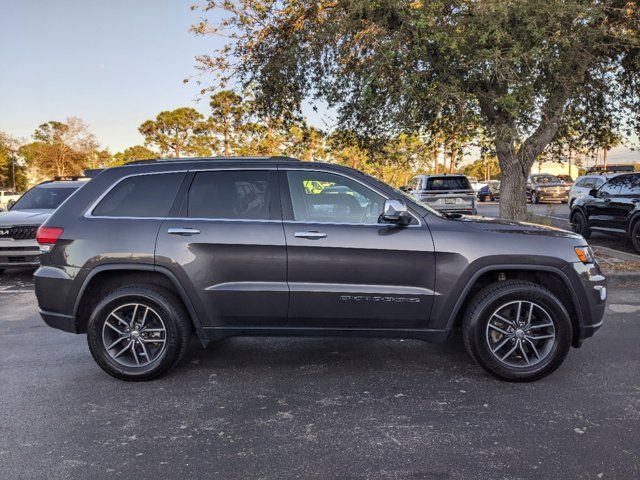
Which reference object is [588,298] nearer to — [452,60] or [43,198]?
[452,60]

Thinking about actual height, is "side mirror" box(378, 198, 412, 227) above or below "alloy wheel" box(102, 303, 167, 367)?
above

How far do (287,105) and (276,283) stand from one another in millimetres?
8101

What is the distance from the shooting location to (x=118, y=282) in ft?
15.4

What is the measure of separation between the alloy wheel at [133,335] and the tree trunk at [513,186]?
8.65 metres

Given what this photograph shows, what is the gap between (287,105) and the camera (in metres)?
11.9

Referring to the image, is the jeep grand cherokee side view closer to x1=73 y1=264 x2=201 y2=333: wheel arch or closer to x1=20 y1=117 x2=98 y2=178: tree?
x1=73 y1=264 x2=201 y2=333: wheel arch

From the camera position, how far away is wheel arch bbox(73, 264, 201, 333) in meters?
4.50

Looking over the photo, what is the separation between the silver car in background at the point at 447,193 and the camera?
631 inches

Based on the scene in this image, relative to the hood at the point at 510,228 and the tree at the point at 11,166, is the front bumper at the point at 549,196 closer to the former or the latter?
the hood at the point at 510,228

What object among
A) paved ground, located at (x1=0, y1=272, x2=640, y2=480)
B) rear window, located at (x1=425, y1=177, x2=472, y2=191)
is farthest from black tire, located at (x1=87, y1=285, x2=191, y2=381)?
rear window, located at (x1=425, y1=177, x2=472, y2=191)

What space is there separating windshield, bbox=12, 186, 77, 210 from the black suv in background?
1131 centimetres

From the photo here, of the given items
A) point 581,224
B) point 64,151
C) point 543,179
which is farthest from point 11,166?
point 581,224

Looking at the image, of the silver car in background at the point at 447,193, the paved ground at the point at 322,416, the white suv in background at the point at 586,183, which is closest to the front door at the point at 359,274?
the paved ground at the point at 322,416

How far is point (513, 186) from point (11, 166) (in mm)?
81801
